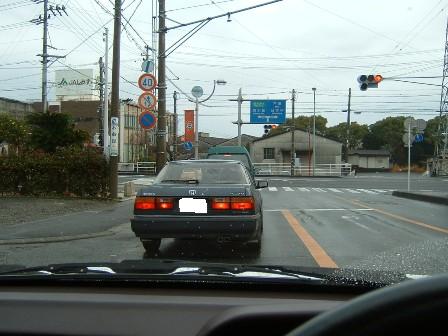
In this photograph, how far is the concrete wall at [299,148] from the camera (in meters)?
71.3

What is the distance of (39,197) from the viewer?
18125mm

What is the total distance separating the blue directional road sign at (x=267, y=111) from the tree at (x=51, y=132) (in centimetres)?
2405

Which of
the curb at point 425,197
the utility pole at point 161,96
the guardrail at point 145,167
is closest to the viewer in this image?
the curb at point 425,197

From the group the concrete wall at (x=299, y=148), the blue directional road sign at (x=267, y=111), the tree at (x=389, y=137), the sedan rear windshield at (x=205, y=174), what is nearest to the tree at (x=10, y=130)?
the blue directional road sign at (x=267, y=111)

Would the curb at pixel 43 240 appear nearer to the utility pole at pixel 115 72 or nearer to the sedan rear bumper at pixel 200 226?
the sedan rear bumper at pixel 200 226

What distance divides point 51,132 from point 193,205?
14.5 metres

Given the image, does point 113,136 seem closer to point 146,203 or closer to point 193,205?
point 146,203

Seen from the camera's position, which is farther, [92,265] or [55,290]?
[92,265]

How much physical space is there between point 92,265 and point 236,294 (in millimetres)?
1098

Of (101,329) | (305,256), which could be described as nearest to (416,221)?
(305,256)

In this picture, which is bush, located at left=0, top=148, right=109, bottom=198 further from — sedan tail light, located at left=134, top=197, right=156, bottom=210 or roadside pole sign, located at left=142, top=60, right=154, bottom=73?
sedan tail light, located at left=134, top=197, right=156, bottom=210

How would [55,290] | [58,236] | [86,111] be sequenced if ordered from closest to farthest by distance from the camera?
[55,290] → [58,236] → [86,111]

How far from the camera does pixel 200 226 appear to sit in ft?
24.3

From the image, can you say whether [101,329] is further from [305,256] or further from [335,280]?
[305,256]
